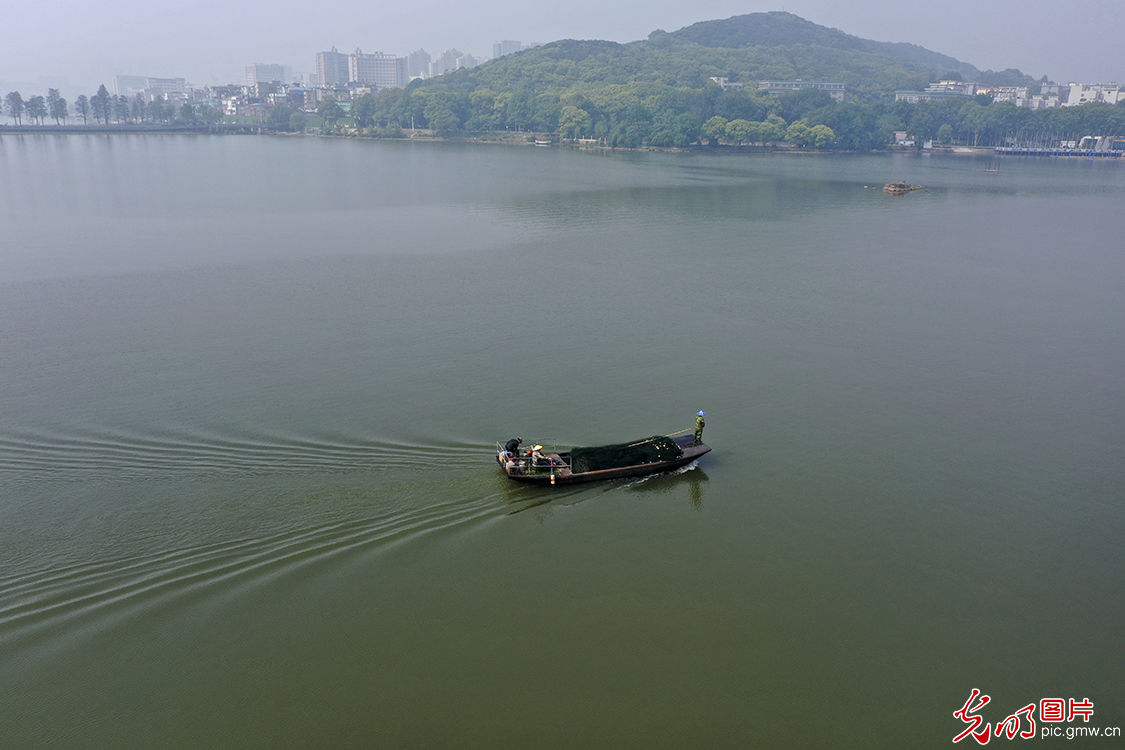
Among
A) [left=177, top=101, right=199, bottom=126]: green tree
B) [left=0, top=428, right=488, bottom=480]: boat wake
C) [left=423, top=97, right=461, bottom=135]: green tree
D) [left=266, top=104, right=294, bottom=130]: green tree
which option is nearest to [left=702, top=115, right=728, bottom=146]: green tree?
[left=423, top=97, right=461, bottom=135]: green tree

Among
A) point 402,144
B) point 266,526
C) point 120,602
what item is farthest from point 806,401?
point 402,144

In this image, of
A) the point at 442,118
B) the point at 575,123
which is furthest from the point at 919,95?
the point at 442,118

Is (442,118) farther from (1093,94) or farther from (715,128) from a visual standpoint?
(1093,94)

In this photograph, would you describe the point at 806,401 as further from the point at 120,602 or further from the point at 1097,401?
the point at 120,602

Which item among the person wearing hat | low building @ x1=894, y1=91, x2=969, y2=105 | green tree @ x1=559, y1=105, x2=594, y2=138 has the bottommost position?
the person wearing hat

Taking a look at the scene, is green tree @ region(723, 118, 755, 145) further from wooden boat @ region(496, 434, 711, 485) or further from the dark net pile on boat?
the dark net pile on boat

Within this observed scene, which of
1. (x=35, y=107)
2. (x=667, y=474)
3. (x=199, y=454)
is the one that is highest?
(x=35, y=107)
